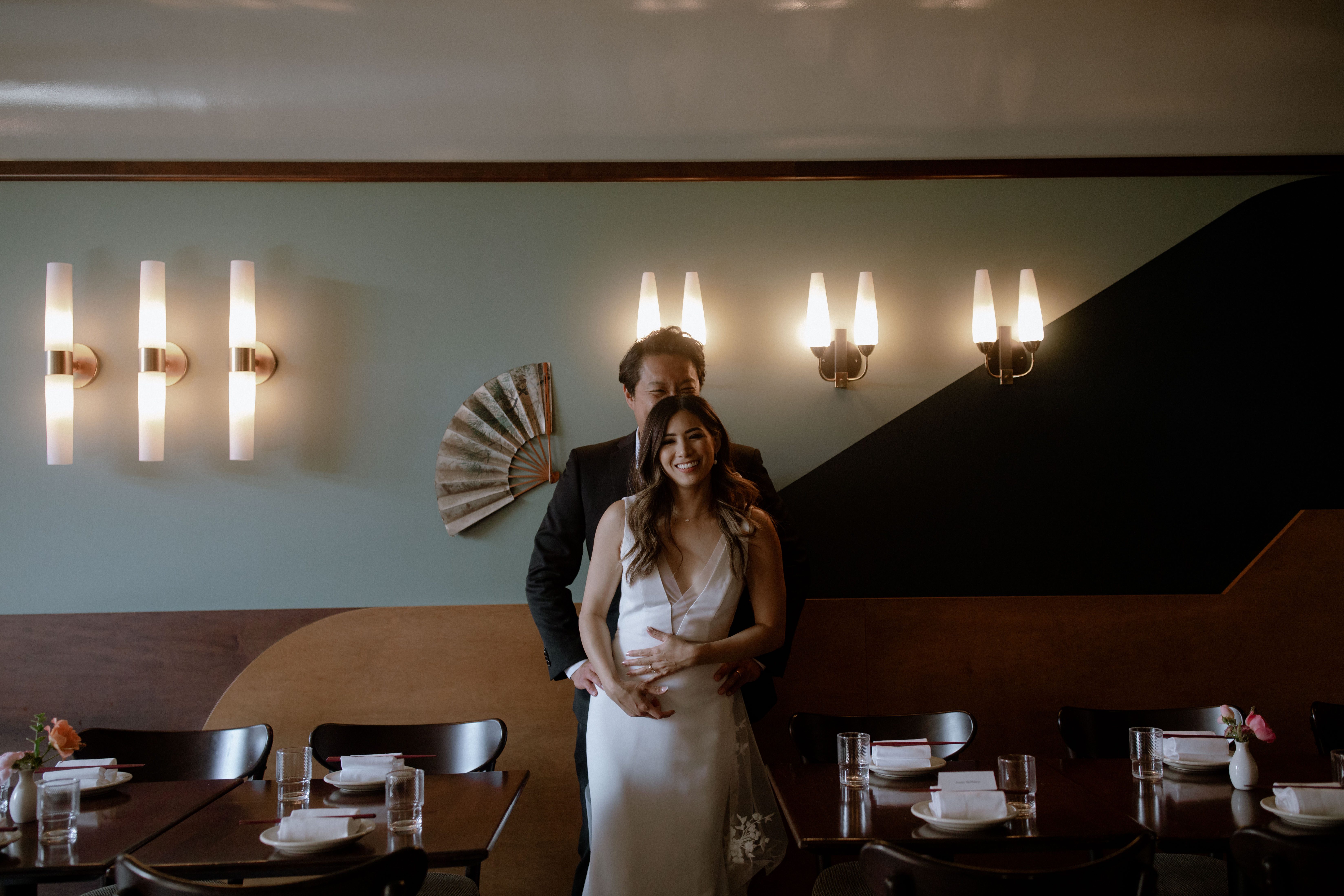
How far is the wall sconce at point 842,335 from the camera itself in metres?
3.66

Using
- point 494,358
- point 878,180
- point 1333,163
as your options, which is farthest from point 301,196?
point 1333,163

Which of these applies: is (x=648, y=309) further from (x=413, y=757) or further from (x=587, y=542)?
(x=413, y=757)

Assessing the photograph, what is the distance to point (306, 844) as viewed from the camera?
2062 mm

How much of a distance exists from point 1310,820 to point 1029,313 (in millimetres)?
2057

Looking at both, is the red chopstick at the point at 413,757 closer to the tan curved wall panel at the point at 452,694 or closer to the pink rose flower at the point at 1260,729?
the tan curved wall panel at the point at 452,694

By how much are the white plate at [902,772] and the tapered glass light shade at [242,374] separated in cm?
255

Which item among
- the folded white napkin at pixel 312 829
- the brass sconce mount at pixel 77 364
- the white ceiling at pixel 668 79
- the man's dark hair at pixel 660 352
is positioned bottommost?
the folded white napkin at pixel 312 829

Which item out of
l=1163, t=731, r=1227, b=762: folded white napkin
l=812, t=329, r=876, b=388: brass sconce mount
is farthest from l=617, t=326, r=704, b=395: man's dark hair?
l=1163, t=731, r=1227, b=762: folded white napkin

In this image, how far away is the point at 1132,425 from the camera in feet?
12.4

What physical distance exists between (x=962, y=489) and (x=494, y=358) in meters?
1.95

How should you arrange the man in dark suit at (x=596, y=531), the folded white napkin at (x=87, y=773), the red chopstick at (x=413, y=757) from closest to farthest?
the folded white napkin at (x=87, y=773) → the red chopstick at (x=413, y=757) → the man in dark suit at (x=596, y=531)

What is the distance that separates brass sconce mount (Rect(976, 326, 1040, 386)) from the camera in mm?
3709

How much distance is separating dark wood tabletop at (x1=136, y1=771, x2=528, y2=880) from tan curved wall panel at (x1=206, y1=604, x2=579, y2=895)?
897 mm

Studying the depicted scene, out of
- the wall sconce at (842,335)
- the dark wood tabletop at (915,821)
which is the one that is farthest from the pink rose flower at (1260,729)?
the wall sconce at (842,335)
